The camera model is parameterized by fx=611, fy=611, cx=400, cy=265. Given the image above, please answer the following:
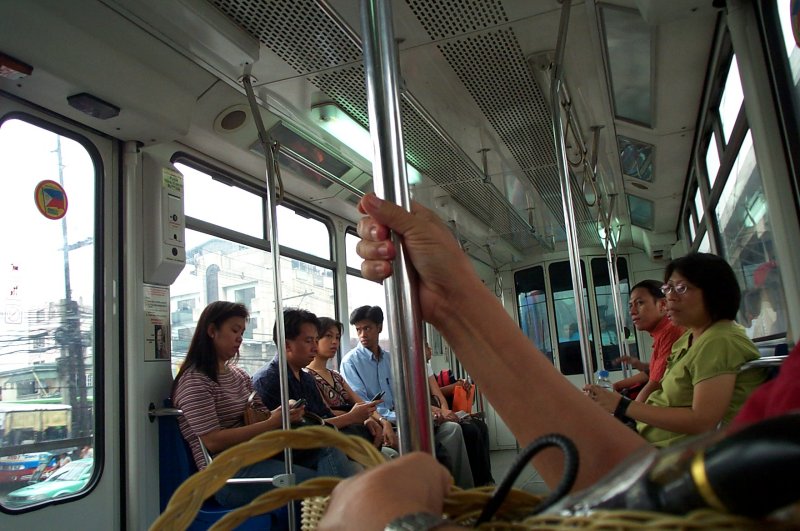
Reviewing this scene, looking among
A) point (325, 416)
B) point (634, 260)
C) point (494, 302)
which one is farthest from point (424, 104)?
point (634, 260)

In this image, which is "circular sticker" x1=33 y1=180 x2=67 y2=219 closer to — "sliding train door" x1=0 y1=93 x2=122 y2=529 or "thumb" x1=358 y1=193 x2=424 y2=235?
"sliding train door" x1=0 y1=93 x2=122 y2=529

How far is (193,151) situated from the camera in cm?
382

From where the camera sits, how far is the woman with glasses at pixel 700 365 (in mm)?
1939

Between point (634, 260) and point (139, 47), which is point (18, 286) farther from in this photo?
point (634, 260)

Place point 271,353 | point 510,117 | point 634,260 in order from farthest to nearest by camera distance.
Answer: point 634,260 → point 271,353 → point 510,117

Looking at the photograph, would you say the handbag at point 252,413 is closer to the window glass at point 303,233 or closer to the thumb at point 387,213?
the window glass at point 303,233

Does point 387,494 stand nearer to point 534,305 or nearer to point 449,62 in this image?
point 449,62

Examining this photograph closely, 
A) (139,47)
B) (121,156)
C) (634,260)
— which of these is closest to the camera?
(139,47)

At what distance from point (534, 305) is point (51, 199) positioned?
725cm

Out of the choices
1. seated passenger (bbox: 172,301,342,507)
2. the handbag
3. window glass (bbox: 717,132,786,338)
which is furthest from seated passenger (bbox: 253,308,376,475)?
window glass (bbox: 717,132,786,338)

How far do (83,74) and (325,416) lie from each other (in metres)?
2.35

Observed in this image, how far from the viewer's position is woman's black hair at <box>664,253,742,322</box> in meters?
2.17

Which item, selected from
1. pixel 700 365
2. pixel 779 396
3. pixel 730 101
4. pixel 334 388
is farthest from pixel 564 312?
pixel 779 396

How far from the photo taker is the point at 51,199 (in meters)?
2.92
